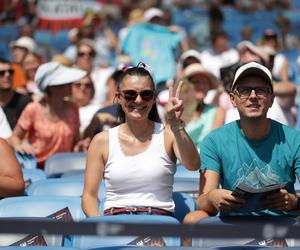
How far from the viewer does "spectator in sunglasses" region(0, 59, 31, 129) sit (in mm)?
8125

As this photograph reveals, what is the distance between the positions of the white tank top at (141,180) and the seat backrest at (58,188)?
511mm

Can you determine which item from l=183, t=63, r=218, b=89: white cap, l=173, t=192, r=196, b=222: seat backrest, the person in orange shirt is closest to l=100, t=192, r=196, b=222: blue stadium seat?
l=173, t=192, r=196, b=222: seat backrest

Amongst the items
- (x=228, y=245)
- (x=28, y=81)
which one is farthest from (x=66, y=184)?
(x=28, y=81)

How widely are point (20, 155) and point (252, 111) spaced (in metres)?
2.90

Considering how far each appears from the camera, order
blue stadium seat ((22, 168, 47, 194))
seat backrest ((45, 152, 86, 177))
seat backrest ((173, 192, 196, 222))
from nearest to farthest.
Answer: seat backrest ((173, 192, 196, 222))
blue stadium seat ((22, 168, 47, 194))
seat backrest ((45, 152, 86, 177))

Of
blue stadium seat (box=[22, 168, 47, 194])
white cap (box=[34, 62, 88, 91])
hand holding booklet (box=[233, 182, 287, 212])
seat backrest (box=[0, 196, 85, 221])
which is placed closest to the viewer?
hand holding booklet (box=[233, 182, 287, 212])

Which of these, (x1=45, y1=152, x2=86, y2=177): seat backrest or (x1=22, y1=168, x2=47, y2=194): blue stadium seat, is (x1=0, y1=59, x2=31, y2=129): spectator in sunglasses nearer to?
(x1=45, y1=152, x2=86, y2=177): seat backrest

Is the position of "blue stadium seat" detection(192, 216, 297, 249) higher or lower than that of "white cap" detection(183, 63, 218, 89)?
lower

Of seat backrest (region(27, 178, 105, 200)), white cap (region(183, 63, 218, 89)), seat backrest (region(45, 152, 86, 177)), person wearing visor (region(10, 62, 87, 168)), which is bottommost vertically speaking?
seat backrest (region(27, 178, 105, 200))

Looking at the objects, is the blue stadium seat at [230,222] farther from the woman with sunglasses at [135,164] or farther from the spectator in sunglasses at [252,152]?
the woman with sunglasses at [135,164]

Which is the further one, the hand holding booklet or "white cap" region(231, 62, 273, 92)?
"white cap" region(231, 62, 273, 92)

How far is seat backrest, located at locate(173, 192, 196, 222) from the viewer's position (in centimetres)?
507

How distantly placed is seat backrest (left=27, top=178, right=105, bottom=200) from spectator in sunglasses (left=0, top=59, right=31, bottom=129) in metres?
2.69

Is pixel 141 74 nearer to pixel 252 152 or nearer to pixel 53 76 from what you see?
pixel 252 152
